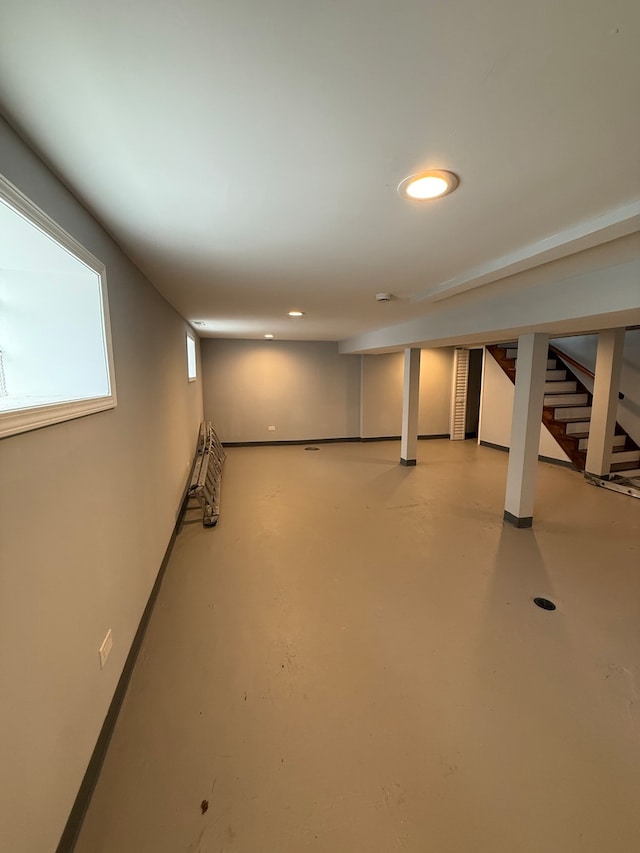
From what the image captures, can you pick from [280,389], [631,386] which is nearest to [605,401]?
[631,386]

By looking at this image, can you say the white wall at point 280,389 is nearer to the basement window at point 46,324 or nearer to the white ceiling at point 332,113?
the white ceiling at point 332,113

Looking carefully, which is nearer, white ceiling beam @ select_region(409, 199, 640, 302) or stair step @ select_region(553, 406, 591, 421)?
white ceiling beam @ select_region(409, 199, 640, 302)

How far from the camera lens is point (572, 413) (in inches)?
212

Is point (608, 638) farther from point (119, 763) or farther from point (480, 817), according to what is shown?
point (119, 763)

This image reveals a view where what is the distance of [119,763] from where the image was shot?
4.30 feet

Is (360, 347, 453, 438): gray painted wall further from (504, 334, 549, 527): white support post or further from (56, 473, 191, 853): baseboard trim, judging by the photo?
(56, 473, 191, 853): baseboard trim

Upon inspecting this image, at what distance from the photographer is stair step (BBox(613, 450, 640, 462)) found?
4.82m

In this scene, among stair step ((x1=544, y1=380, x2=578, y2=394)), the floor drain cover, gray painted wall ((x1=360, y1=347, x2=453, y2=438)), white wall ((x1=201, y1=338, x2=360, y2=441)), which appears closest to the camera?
the floor drain cover

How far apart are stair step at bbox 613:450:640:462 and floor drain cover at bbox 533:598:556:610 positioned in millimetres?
3716

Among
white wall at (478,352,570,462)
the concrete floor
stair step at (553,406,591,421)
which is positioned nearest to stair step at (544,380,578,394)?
stair step at (553,406,591,421)

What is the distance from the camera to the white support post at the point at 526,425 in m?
3.16

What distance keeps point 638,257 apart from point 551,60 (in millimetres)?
1770

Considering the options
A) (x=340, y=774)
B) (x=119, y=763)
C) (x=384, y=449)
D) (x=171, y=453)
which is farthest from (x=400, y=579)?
(x=384, y=449)

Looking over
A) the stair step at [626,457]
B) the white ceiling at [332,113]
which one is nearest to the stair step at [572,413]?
the stair step at [626,457]
